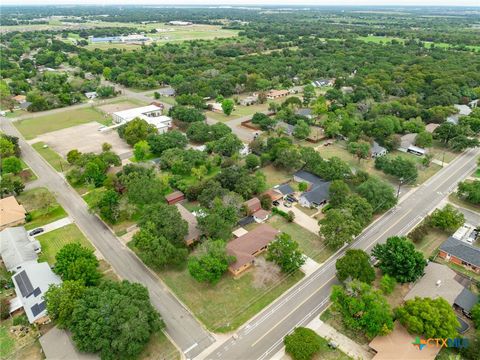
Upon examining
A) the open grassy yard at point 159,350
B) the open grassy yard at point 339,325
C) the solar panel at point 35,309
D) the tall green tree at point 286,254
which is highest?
the tall green tree at point 286,254

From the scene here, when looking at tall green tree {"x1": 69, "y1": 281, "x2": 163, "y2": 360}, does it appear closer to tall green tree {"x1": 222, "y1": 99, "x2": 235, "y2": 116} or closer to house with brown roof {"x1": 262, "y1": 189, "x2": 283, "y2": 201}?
house with brown roof {"x1": 262, "y1": 189, "x2": 283, "y2": 201}

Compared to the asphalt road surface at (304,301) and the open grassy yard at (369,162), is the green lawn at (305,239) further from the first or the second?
the open grassy yard at (369,162)

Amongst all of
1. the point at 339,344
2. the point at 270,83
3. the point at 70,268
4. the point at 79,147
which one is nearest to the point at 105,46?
the point at 270,83

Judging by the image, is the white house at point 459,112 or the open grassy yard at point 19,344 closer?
the open grassy yard at point 19,344

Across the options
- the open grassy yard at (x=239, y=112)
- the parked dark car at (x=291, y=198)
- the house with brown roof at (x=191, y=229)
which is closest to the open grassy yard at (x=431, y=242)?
the parked dark car at (x=291, y=198)

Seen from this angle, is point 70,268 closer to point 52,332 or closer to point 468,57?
point 52,332

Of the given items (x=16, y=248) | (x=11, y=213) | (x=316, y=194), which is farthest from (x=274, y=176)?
(x=11, y=213)

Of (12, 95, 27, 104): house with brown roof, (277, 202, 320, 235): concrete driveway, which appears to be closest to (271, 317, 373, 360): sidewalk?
(277, 202, 320, 235): concrete driveway
